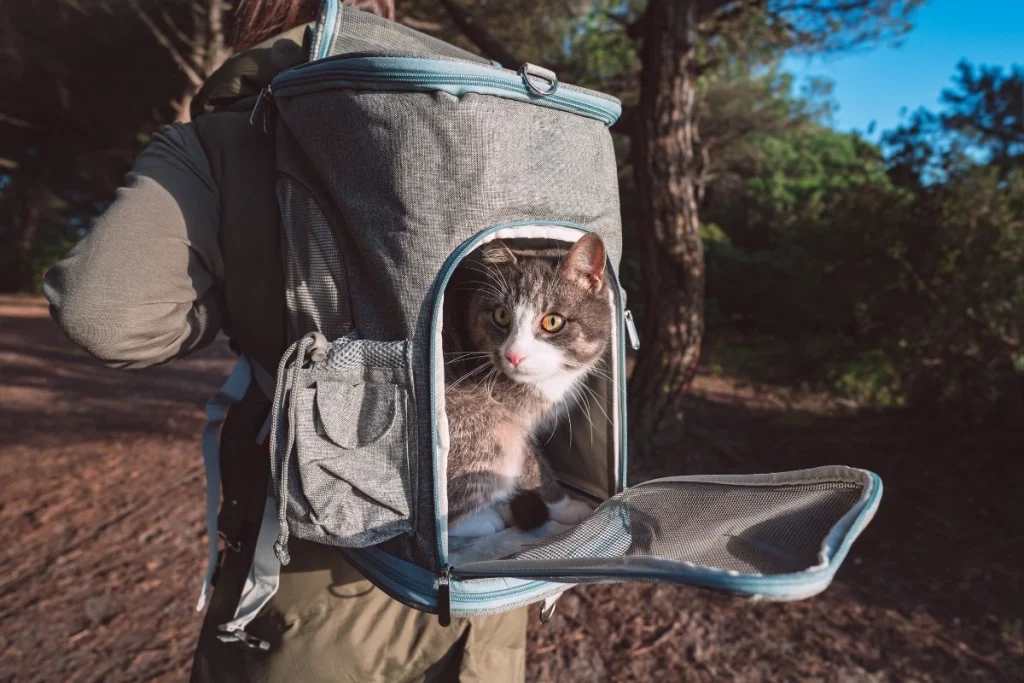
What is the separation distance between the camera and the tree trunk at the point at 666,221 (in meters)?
4.05

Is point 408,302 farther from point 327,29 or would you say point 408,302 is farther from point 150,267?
point 327,29

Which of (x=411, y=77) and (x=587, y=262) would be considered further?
(x=587, y=262)

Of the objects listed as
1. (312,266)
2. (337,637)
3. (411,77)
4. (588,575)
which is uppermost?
(411,77)

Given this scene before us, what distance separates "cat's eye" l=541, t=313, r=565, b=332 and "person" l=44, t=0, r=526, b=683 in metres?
0.66

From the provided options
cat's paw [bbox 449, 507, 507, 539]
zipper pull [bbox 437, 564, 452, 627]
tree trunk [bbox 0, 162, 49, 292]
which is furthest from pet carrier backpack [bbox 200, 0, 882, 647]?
tree trunk [bbox 0, 162, 49, 292]

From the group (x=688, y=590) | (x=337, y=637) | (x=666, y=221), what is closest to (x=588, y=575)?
(x=337, y=637)

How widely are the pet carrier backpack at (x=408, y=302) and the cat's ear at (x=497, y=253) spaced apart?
0.29m

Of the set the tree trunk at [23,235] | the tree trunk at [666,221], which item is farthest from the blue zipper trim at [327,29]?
the tree trunk at [23,235]

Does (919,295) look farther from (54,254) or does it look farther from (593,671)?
(54,254)

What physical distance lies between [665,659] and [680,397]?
2027 millimetres

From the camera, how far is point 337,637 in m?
1.40

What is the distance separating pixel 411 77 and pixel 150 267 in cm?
57

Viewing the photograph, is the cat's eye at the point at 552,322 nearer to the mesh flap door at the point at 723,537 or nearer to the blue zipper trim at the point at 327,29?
the mesh flap door at the point at 723,537

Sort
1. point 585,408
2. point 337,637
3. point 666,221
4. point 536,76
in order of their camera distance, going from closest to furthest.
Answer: point 536,76 < point 337,637 < point 585,408 < point 666,221
